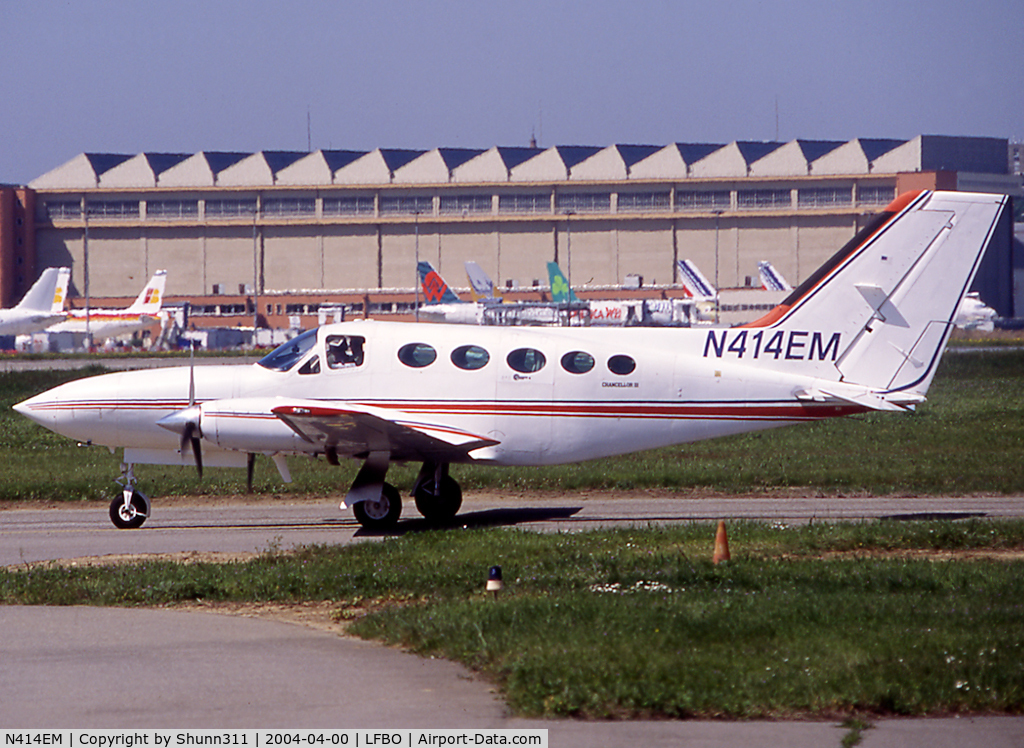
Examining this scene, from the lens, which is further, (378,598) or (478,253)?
(478,253)

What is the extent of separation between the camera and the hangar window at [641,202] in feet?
327

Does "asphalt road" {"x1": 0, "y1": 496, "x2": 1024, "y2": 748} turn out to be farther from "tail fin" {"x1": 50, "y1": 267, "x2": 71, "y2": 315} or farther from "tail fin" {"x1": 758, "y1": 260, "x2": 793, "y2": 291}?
"tail fin" {"x1": 758, "y1": 260, "x2": 793, "y2": 291}

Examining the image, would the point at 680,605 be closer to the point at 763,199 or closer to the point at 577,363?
the point at 577,363

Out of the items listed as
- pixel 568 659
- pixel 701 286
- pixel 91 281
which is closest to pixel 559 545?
pixel 568 659

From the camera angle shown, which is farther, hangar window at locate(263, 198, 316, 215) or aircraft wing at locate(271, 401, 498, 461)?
hangar window at locate(263, 198, 316, 215)

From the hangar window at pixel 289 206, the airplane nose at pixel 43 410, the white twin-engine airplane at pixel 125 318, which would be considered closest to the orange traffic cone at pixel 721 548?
the airplane nose at pixel 43 410

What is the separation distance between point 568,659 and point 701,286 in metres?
84.2

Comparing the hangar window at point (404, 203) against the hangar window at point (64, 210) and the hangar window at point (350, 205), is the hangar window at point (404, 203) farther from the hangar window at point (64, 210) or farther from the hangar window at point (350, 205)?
the hangar window at point (64, 210)

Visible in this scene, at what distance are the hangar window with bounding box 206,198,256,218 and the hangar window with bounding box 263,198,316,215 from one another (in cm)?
145

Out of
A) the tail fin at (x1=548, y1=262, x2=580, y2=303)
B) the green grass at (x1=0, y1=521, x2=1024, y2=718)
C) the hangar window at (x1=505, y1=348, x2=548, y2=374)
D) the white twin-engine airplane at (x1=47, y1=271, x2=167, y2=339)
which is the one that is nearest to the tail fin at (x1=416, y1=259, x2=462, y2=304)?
the tail fin at (x1=548, y1=262, x2=580, y2=303)

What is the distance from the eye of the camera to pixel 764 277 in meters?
90.2

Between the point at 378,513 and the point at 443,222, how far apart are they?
8505 centimetres

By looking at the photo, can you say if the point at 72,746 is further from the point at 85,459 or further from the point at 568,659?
the point at 85,459

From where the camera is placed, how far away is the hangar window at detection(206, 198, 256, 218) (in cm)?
10069
